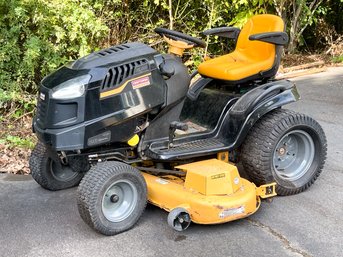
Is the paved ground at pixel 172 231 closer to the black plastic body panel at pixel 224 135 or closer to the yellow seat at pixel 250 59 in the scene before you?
the black plastic body panel at pixel 224 135

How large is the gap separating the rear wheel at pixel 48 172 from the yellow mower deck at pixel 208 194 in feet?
2.86

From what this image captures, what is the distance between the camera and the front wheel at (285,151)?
377 centimetres

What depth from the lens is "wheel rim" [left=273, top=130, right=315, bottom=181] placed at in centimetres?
401

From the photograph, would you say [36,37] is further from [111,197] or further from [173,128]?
[111,197]

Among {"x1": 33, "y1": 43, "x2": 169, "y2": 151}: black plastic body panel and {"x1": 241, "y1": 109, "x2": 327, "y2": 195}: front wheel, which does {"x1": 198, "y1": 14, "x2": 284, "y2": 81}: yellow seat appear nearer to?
{"x1": 241, "y1": 109, "x2": 327, "y2": 195}: front wheel

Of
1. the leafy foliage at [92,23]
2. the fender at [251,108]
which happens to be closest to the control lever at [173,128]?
the fender at [251,108]

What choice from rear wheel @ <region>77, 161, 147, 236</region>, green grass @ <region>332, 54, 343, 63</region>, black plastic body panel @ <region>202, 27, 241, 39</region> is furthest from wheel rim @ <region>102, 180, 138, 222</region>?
green grass @ <region>332, 54, 343, 63</region>

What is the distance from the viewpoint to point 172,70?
3.63m

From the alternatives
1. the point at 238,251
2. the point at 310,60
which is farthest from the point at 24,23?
the point at 310,60

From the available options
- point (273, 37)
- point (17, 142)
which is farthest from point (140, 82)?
point (17, 142)

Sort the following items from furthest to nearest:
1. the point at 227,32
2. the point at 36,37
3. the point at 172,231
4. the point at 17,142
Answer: the point at 36,37 → the point at 17,142 → the point at 227,32 → the point at 172,231

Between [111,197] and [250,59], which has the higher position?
[250,59]

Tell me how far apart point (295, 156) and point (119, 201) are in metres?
1.57

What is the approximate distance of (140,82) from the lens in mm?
3498
